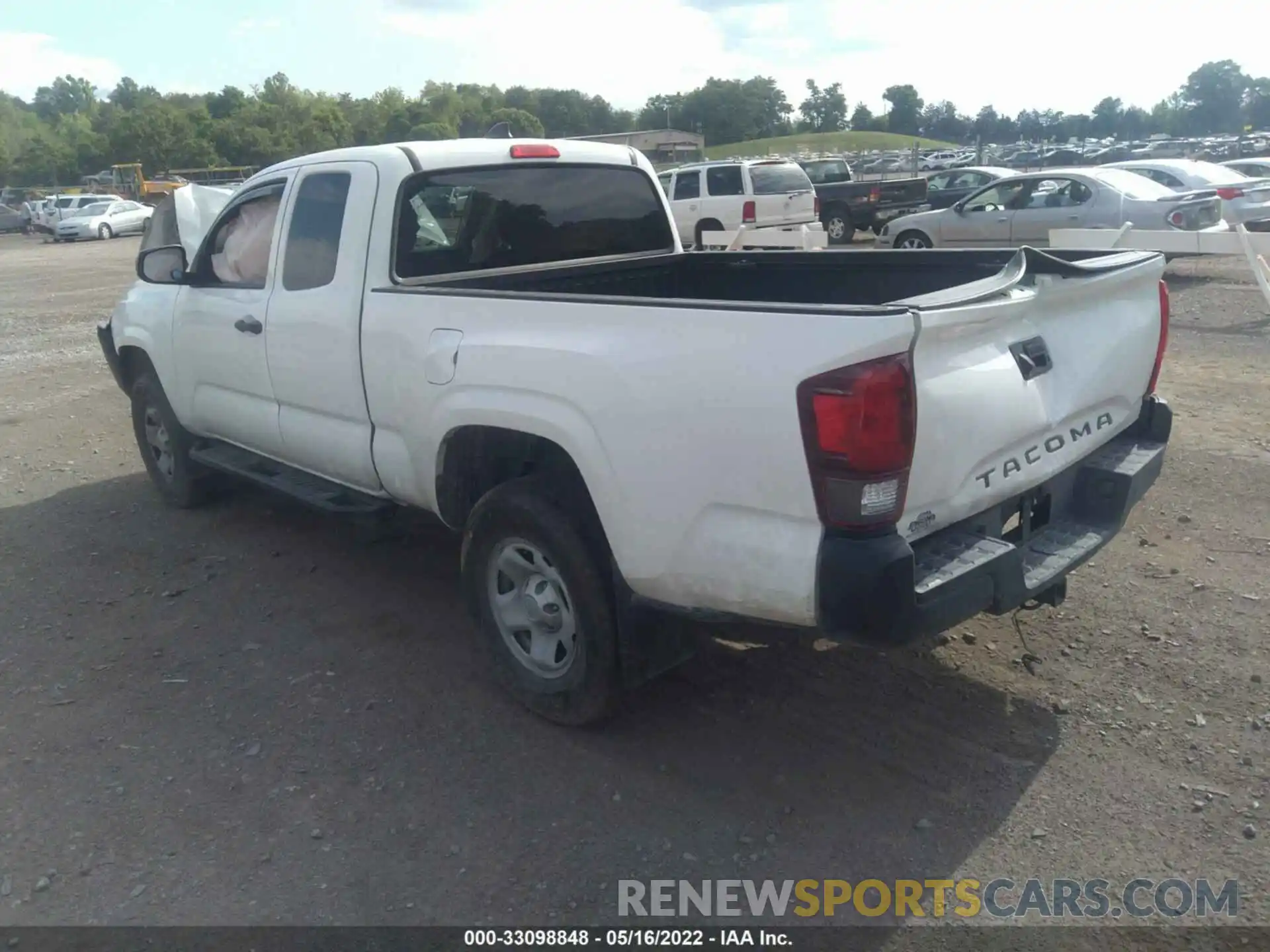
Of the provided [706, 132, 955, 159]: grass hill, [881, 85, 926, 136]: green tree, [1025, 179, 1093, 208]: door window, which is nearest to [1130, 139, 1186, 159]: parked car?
[706, 132, 955, 159]: grass hill

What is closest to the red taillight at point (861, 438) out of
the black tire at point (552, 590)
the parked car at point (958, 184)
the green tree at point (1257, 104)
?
the black tire at point (552, 590)

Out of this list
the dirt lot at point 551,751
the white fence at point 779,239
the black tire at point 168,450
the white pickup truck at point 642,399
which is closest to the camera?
the white pickup truck at point 642,399

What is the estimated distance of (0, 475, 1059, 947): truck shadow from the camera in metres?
3.13

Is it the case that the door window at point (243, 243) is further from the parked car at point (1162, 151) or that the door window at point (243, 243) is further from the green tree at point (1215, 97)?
the green tree at point (1215, 97)

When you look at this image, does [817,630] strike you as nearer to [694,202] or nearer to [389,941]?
[389,941]

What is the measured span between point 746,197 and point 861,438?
16.9 metres

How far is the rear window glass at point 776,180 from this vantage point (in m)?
19.0

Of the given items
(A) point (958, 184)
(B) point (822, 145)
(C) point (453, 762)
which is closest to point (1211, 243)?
(C) point (453, 762)

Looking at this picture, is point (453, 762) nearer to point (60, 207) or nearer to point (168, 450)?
point (168, 450)

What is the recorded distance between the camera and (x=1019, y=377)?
319 cm

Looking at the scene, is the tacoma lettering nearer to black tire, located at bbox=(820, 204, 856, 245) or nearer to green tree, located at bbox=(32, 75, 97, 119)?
black tire, located at bbox=(820, 204, 856, 245)

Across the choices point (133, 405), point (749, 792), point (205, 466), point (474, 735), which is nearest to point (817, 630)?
point (749, 792)

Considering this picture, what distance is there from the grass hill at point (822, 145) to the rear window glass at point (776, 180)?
4558cm

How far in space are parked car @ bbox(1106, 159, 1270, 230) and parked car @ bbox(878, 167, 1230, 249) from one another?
1.13 meters
